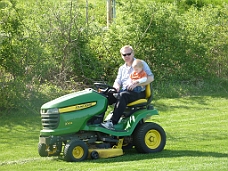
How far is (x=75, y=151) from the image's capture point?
9.26 meters

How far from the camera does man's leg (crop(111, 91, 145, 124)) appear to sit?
9.52 metres

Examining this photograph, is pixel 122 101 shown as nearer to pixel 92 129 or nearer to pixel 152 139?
pixel 92 129

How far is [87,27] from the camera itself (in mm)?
16312

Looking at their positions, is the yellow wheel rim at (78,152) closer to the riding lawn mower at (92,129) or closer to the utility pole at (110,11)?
the riding lawn mower at (92,129)

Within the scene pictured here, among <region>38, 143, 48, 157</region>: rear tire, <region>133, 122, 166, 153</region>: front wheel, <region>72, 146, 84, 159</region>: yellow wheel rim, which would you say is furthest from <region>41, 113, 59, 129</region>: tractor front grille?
<region>133, 122, 166, 153</region>: front wheel

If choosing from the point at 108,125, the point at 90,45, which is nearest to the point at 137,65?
the point at 108,125

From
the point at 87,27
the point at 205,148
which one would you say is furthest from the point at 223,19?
the point at 205,148

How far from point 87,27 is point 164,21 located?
2111 mm

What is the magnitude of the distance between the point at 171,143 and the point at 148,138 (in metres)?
0.95

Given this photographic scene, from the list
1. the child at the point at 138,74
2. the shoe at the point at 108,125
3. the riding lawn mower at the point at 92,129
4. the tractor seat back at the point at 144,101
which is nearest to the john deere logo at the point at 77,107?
the riding lawn mower at the point at 92,129

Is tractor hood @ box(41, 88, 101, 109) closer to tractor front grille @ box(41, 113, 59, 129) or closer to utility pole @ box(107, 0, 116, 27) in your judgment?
tractor front grille @ box(41, 113, 59, 129)

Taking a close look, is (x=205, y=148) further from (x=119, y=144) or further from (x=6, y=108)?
(x=6, y=108)

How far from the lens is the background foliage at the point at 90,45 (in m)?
14.7

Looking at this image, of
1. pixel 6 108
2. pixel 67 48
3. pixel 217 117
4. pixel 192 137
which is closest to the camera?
pixel 192 137
